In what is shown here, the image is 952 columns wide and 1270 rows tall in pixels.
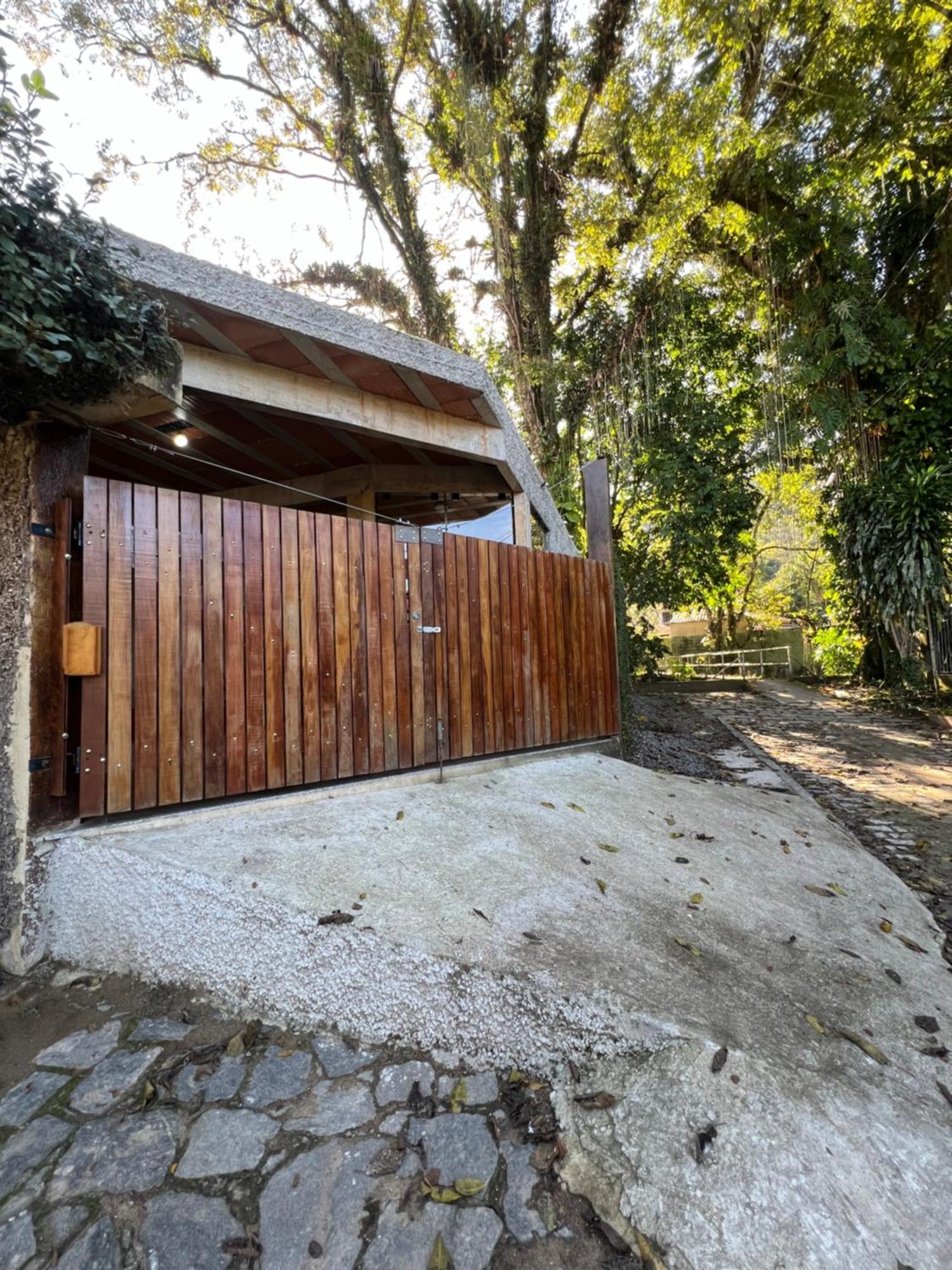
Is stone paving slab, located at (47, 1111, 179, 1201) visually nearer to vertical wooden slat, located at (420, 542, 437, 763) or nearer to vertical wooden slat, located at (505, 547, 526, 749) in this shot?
vertical wooden slat, located at (420, 542, 437, 763)

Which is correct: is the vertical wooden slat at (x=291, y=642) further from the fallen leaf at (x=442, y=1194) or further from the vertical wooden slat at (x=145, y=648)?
the fallen leaf at (x=442, y=1194)

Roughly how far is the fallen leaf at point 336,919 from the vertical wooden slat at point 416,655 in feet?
4.87

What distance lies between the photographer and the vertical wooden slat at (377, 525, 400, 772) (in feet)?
11.0

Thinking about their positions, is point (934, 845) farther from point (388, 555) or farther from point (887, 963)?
point (388, 555)

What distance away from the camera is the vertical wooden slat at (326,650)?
10.0 feet

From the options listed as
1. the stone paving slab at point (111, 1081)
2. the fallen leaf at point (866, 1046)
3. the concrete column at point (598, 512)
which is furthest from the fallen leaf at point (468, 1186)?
the concrete column at point (598, 512)

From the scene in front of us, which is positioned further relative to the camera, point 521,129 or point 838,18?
point 521,129

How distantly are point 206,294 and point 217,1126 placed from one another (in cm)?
338

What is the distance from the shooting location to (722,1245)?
1.17 meters

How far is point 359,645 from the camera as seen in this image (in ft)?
10.7

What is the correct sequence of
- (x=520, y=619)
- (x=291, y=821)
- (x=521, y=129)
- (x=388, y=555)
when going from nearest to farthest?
1. (x=291, y=821)
2. (x=388, y=555)
3. (x=520, y=619)
4. (x=521, y=129)

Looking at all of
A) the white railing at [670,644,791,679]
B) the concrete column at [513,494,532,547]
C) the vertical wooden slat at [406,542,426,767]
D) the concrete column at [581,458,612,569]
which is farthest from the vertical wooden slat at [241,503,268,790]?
the white railing at [670,644,791,679]

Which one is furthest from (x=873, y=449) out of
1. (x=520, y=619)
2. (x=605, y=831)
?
(x=605, y=831)

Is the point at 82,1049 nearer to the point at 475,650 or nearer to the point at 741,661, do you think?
the point at 475,650
